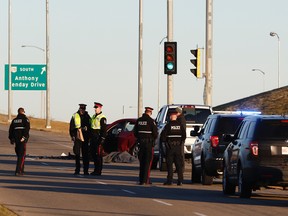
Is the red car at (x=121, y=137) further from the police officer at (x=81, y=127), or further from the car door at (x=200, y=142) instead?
the car door at (x=200, y=142)

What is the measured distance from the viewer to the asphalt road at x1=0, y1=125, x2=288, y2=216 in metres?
21.5

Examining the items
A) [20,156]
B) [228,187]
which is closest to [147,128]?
[228,187]

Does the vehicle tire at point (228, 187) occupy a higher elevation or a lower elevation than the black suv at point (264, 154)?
lower

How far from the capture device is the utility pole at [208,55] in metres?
42.2

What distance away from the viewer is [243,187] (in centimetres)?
2488

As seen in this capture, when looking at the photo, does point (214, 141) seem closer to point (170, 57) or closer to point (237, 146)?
point (237, 146)

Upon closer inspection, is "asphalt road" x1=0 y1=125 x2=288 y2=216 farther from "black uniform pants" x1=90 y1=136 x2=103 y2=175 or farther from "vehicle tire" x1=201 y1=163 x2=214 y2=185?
"black uniform pants" x1=90 y1=136 x2=103 y2=175

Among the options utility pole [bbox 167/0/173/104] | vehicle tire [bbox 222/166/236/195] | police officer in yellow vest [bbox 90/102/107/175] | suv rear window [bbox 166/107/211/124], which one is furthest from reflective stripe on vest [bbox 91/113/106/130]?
utility pole [bbox 167/0/173/104]

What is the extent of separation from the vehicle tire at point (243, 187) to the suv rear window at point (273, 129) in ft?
3.25

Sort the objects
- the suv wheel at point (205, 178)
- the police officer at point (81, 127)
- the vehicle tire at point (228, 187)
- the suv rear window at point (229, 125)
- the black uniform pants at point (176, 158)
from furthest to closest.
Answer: the police officer at point (81, 127), the suv wheel at point (205, 178), the black uniform pants at point (176, 158), the suv rear window at point (229, 125), the vehicle tire at point (228, 187)

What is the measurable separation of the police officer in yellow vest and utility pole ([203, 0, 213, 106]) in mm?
7860

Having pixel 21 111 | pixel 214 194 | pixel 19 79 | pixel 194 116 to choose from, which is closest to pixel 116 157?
pixel 194 116

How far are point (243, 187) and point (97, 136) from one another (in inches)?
431

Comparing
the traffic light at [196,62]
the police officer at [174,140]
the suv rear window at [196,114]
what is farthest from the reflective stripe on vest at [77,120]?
the traffic light at [196,62]
